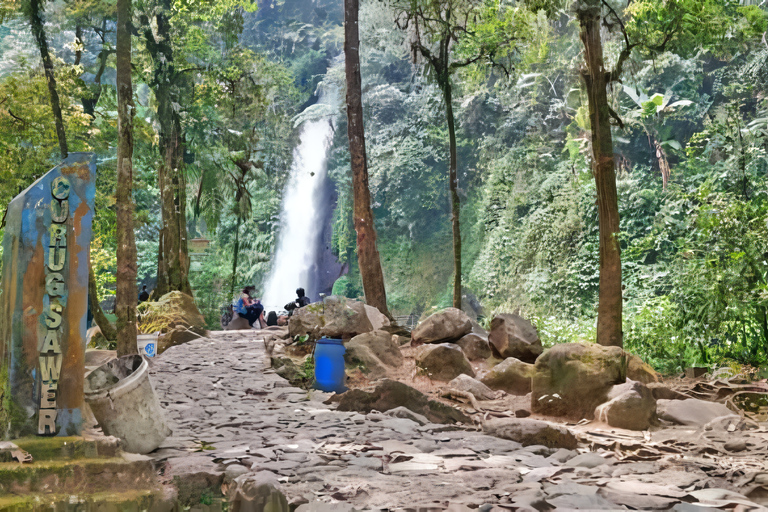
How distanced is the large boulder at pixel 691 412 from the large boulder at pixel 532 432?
1.56 meters

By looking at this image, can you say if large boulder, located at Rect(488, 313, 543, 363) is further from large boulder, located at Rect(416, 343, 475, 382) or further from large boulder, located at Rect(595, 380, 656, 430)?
large boulder, located at Rect(595, 380, 656, 430)

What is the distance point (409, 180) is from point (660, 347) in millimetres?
22320

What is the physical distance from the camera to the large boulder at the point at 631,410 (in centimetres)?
589

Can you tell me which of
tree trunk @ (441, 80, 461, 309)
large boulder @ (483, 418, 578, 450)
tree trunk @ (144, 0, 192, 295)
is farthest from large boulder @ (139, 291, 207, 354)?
large boulder @ (483, 418, 578, 450)

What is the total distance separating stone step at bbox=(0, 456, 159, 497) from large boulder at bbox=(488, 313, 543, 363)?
5.76 meters

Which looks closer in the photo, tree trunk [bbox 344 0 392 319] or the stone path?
the stone path

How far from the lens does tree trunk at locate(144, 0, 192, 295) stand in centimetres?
1548

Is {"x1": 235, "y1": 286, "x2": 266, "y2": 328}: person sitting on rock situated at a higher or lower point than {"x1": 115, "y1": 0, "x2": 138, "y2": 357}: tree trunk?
lower

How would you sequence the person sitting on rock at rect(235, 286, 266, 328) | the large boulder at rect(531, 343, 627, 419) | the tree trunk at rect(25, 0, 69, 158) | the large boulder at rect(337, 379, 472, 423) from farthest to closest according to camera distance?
1. the person sitting on rock at rect(235, 286, 266, 328)
2. the tree trunk at rect(25, 0, 69, 158)
3. the large boulder at rect(531, 343, 627, 419)
4. the large boulder at rect(337, 379, 472, 423)

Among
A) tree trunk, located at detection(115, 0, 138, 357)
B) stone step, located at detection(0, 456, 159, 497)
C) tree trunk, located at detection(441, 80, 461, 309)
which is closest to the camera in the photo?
stone step, located at detection(0, 456, 159, 497)

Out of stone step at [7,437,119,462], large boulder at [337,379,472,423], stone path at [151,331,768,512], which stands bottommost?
stone path at [151,331,768,512]

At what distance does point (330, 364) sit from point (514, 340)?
9.14ft

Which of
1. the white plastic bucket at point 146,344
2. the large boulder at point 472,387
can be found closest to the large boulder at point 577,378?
the large boulder at point 472,387

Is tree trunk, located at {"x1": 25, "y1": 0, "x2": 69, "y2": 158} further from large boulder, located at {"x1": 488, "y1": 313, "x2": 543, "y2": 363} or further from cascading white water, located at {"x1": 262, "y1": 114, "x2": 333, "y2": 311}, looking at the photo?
cascading white water, located at {"x1": 262, "y1": 114, "x2": 333, "y2": 311}
